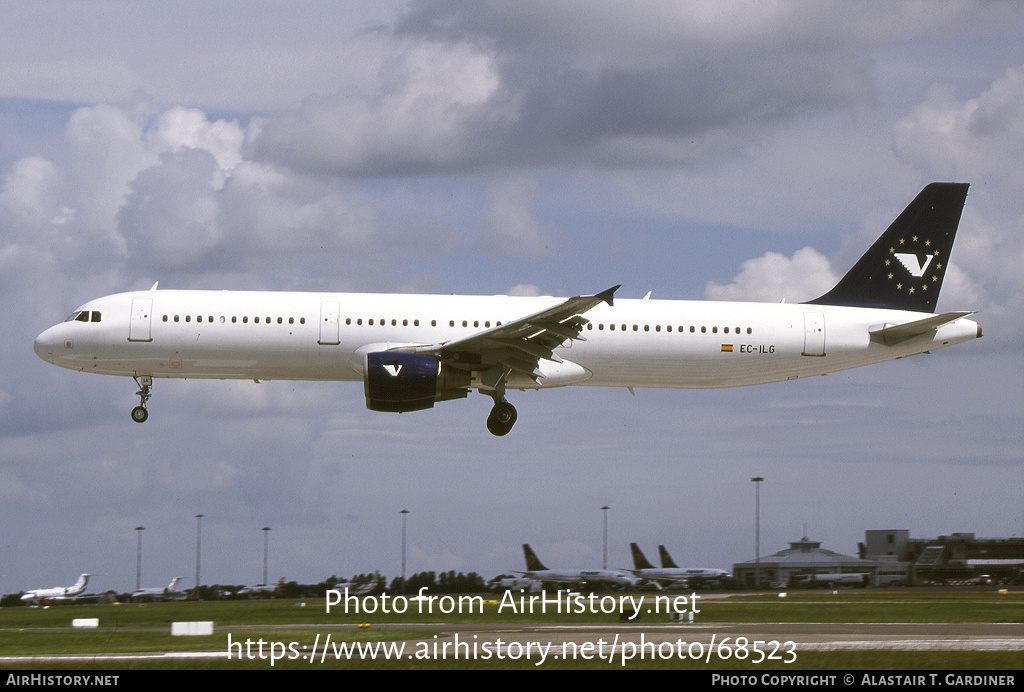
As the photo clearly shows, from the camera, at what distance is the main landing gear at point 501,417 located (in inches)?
1331

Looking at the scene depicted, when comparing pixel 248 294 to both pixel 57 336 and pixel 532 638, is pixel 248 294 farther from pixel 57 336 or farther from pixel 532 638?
pixel 532 638

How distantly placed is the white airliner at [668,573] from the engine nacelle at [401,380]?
4185 centimetres

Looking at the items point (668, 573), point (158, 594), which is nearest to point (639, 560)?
point (668, 573)

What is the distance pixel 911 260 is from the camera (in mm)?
38031

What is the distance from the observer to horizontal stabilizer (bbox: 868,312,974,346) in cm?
3406

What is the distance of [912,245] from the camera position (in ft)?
126

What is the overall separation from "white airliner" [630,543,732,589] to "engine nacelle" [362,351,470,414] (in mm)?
41849

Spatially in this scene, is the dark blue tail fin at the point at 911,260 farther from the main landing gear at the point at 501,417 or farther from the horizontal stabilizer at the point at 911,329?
the main landing gear at the point at 501,417

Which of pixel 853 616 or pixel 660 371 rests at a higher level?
pixel 660 371

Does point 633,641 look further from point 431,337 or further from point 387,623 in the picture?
point 431,337

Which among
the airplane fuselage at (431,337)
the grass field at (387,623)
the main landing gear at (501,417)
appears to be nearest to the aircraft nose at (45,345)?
the airplane fuselage at (431,337)

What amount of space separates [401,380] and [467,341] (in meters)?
2.23
